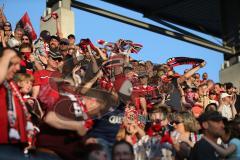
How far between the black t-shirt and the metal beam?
10.9 metres

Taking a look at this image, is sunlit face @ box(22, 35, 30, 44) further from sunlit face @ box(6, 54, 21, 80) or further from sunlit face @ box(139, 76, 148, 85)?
sunlit face @ box(6, 54, 21, 80)

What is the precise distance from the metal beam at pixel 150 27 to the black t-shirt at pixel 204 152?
10.9 meters

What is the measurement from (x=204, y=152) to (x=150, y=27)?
13822 mm

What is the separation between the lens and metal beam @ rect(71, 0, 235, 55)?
1727 centimetres

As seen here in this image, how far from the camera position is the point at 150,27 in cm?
1969

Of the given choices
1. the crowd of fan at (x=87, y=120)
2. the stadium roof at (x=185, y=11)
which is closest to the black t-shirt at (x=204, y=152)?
the crowd of fan at (x=87, y=120)

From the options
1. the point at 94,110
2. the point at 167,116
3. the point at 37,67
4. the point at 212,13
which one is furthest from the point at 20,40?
the point at 212,13

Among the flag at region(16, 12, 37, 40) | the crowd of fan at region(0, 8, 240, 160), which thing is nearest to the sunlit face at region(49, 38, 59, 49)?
the crowd of fan at region(0, 8, 240, 160)

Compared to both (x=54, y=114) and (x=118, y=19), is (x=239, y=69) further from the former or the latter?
(x=54, y=114)

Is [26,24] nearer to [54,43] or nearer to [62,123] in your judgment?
[54,43]

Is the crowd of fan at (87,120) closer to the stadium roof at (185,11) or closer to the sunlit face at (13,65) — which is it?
the sunlit face at (13,65)

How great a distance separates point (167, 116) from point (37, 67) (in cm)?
242

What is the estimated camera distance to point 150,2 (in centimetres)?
2070

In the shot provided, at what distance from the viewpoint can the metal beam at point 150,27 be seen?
17266 mm
